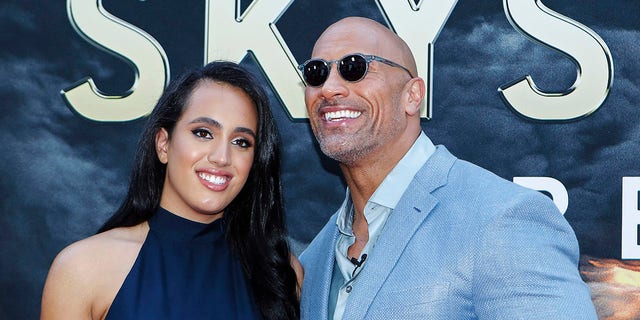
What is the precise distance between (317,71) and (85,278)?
106 centimetres

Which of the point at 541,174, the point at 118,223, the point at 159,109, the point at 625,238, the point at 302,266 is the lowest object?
the point at 625,238

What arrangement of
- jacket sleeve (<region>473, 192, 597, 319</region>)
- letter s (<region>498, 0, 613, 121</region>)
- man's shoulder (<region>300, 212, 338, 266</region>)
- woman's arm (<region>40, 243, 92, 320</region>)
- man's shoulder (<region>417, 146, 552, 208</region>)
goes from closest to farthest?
jacket sleeve (<region>473, 192, 597, 319</region>)
man's shoulder (<region>417, 146, 552, 208</region>)
woman's arm (<region>40, 243, 92, 320</region>)
man's shoulder (<region>300, 212, 338, 266</region>)
letter s (<region>498, 0, 613, 121</region>)

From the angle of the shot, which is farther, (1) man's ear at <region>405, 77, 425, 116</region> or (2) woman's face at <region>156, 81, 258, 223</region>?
(1) man's ear at <region>405, 77, 425, 116</region>

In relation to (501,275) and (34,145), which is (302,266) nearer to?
(501,275)

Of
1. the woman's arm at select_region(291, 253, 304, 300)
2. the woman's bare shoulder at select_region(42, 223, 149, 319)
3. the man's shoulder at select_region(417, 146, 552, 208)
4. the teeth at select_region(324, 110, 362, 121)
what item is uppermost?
the teeth at select_region(324, 110, 362, 121)

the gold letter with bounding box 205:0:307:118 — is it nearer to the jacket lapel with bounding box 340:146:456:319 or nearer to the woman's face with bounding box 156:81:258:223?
the woman's face with bounding box 156:81:258:223

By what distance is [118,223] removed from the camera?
2.95m

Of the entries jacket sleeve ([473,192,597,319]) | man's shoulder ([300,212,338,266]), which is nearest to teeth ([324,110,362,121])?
man's shoulder ([300,212,338,266])

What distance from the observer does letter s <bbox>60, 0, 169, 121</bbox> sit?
3.99 metres

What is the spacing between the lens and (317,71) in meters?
2.91

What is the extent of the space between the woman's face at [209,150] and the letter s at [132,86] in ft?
3.55

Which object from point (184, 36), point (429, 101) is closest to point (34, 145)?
point (184, 36)

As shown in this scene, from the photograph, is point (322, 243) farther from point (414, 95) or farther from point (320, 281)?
point (414, 95)

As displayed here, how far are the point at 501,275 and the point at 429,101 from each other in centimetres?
161
